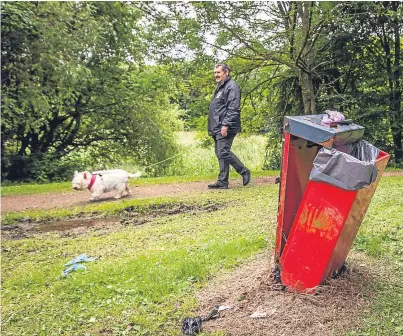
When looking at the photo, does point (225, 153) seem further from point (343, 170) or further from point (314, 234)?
point (343, 170)

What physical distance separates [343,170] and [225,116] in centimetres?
549

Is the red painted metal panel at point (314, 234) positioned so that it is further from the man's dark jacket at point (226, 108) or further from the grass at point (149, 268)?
the man's dark jacket at point (226, 108)

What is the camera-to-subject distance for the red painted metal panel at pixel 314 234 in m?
2.98

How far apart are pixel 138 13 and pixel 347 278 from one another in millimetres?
13702

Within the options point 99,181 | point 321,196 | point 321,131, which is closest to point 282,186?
point 321,196

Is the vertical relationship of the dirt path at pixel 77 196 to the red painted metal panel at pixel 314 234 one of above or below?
below

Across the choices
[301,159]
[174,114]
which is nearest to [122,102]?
[174,114]

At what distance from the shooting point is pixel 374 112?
13.4m

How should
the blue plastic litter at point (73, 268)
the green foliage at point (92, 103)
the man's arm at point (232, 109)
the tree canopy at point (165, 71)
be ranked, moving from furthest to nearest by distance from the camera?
the green foliage at point (92, 103), the tree canopy at point (165, 71), the man's arm at point (232, 109), the blue plastic litter at point (73, 268)

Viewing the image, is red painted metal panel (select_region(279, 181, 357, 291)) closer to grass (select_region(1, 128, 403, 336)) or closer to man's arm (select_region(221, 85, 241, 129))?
grass (select_region(1, 128, 403, 336))

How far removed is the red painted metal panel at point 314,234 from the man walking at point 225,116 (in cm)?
500

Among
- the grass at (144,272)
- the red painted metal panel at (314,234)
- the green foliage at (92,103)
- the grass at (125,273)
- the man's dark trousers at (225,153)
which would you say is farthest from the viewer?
the green foliage at (92,103)

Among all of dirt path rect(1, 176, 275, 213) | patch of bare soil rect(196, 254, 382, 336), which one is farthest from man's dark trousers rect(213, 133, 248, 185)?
patch of bare soil rect(196, 254, 382, 336)

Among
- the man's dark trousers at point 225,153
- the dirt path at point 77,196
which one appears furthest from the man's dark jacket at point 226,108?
the dirt path at point 77,196
